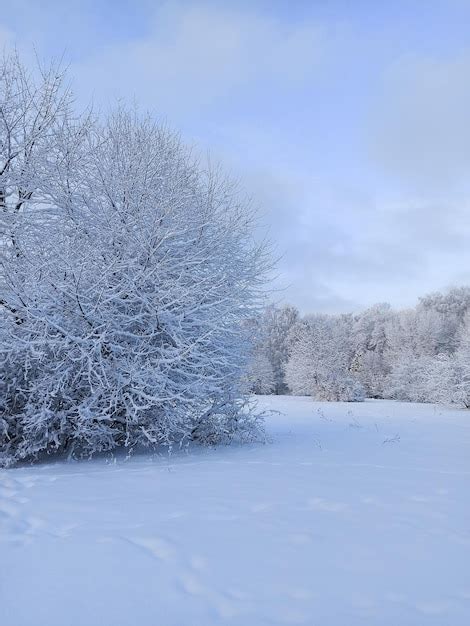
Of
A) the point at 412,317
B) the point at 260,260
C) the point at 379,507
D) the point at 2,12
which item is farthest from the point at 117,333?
the point at 412,317

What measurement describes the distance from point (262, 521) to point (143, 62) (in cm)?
1065

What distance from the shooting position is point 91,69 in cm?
→ 897

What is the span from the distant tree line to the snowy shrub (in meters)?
1.74

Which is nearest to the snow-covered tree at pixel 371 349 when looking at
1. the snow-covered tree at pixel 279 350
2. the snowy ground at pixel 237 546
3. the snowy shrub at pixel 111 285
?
the snow-covered tree at pixel 279 350

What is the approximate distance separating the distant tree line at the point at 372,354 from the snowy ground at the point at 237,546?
180 inches

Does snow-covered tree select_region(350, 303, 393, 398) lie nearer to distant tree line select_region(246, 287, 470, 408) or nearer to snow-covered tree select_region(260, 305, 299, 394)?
distant tree line select_region(246, 287, 470, 408)

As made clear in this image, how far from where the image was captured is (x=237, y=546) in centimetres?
290

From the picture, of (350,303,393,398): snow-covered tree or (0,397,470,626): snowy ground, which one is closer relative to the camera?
(0,397,470,626): snowy ground

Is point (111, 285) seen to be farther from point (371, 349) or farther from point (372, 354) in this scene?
point (371, 349)

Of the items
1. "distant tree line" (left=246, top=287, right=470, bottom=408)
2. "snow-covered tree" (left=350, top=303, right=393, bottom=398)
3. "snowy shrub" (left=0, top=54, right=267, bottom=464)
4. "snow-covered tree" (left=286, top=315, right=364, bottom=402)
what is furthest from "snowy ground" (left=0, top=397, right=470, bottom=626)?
"snow-covered tree" (left=350, top=303, right=393, bottom=398)

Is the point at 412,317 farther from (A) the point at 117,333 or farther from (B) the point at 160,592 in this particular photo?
(B) the point at 160,592

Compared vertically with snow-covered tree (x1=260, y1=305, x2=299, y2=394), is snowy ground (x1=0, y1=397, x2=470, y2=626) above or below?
below

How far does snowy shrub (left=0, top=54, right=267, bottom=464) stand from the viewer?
20.3 ft

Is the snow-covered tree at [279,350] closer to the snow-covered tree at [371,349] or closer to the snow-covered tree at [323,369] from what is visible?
the snow-covered tree at [371,349]
